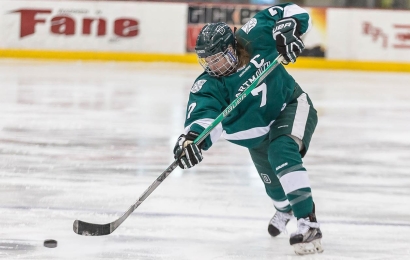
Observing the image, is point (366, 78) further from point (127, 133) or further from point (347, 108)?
point (127, 133)

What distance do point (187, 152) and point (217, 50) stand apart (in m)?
0.37

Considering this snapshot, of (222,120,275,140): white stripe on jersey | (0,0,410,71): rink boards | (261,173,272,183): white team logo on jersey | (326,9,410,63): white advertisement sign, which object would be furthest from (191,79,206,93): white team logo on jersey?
(326,9,410,63): white advertisement sign

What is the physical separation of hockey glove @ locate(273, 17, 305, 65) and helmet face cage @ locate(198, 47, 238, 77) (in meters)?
0.18

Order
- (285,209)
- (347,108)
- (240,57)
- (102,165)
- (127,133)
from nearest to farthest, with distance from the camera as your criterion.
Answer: (240,57) < (285,209) < (102,165) < (127,133) < (347,108)

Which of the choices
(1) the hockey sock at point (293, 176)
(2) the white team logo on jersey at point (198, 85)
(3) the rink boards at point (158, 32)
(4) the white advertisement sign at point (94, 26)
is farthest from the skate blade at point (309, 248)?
(4) the white advertisement sign at point (94, 26)

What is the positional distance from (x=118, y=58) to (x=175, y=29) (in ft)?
2.87

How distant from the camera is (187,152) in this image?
9.01ft

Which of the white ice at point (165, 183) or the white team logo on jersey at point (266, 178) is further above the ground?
the white team logo on jersey at point (266, 178)

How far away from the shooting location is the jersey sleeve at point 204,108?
2.87m

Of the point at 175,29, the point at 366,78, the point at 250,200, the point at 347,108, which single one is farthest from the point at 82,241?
the point at 175,29

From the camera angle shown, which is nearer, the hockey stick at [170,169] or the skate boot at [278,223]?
the hockey stick at [170,169]

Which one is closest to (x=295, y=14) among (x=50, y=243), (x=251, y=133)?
(x=251, y=133)

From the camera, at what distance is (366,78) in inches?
395

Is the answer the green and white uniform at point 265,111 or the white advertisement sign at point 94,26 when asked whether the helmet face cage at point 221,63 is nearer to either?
the green and white uniform at point 265,111
